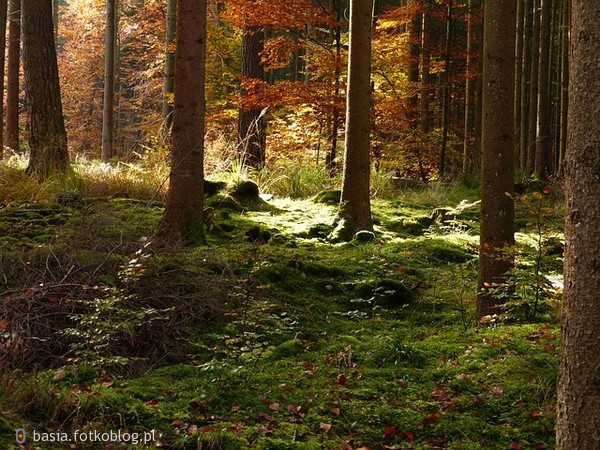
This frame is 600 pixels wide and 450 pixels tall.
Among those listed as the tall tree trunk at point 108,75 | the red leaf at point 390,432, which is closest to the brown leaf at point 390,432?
the red leaf at point 390,432

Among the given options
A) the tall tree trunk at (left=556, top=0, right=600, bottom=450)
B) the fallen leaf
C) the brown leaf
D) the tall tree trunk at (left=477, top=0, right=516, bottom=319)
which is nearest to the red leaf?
the brown leaf

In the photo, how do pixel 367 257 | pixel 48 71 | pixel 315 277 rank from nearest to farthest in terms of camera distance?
1. pixel 315 277
2. pixel 367 257
3. pixel 48 71

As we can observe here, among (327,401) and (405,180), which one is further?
(405,180)

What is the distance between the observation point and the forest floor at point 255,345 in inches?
128

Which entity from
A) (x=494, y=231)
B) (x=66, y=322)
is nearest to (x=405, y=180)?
(x=494, y=231)

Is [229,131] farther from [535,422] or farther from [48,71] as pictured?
[535,422]

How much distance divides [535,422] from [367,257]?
161 inches

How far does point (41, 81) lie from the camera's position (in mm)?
10039

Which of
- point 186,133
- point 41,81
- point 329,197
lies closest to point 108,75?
point 41,81

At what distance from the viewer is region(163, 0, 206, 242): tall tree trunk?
716cm

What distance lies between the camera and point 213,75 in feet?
60.8

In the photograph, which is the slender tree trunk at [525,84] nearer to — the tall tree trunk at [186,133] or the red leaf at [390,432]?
the tall tree trunk at [186,133]

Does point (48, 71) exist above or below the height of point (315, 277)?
above
